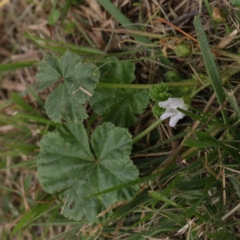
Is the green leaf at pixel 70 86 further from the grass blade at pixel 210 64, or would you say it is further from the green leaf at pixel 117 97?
the grass blade at pixel 210 64

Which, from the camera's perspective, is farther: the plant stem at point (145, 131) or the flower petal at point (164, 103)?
the plant stem at point (145, 131)

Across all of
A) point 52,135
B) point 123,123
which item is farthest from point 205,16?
point 52,135

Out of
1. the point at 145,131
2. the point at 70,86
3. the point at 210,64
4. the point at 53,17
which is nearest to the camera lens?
the point at 210,64

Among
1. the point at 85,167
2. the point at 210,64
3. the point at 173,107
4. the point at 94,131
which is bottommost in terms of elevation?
the point at 85,167

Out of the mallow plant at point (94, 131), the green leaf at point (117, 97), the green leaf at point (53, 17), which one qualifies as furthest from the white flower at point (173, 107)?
the green leaf at point (53, 17)

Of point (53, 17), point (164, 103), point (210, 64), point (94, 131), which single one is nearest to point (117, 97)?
point (94, 131)

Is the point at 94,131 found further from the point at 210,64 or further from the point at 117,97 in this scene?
the point at 210,64

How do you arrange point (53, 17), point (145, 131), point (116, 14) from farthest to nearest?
1. point (53, 17)
2. point (116, 14)
3. point (145, 131)

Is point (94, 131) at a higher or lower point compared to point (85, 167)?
higher
